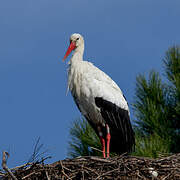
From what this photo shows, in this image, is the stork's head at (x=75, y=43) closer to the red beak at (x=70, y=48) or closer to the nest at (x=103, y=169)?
the red beak at (x=70, y=48)

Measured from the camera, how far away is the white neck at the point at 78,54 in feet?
22.9

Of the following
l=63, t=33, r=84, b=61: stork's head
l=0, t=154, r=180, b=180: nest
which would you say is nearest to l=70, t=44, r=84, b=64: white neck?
l=63, t=33, r=84, b=61: stork's head

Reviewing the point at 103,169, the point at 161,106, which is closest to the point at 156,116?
the point at 161,106

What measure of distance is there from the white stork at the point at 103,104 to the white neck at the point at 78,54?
128mm

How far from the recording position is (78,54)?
705 centimetres

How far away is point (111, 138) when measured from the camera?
22.0ft

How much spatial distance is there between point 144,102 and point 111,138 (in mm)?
1653

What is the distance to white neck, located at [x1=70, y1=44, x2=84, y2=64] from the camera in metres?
6.97

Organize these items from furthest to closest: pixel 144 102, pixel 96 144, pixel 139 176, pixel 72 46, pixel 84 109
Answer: pixel 144 102
pixel 96 144
pixel 72 46
pixel 84 109
pixel 139 176

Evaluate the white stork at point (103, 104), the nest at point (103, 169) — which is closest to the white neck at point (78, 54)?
the white stork at point (103, 104)

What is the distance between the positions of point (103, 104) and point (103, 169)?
5.18 ft

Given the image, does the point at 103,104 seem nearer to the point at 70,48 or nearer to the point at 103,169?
the point at 70,48

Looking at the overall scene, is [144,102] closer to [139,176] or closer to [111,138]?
[111,138]

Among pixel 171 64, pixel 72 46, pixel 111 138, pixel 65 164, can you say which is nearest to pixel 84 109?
pixel 111 138
